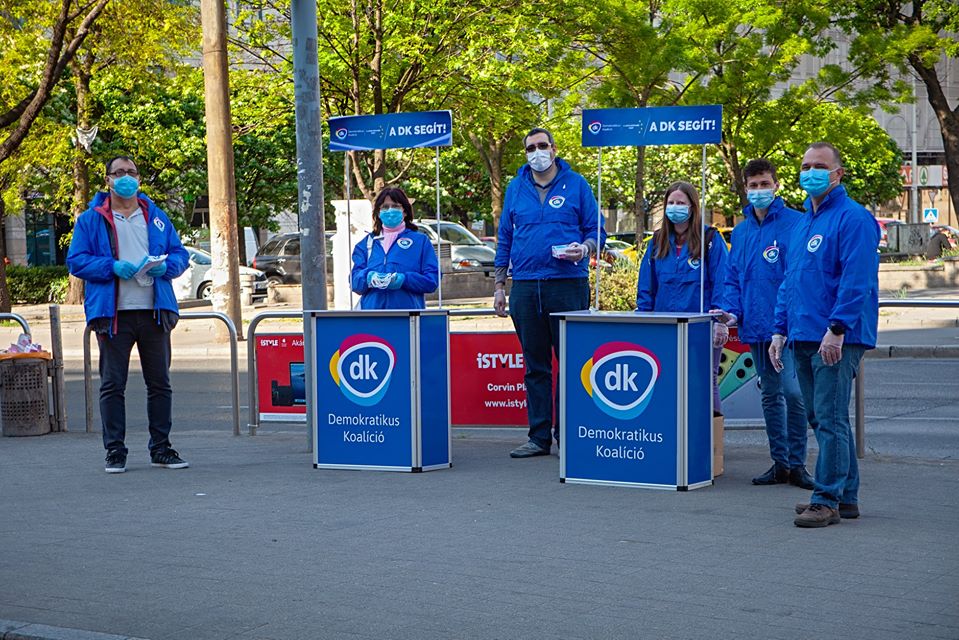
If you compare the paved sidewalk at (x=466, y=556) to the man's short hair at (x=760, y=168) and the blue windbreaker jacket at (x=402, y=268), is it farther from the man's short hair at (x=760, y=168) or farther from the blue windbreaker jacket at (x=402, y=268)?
the man's short hair at (x=760, y=168)

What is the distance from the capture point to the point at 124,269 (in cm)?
853

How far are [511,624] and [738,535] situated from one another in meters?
1.90

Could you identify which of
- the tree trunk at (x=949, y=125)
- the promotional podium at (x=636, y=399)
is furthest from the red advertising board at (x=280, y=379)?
the tree trunk at (x=949, y=125)

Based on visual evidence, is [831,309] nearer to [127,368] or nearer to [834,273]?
[834,273]

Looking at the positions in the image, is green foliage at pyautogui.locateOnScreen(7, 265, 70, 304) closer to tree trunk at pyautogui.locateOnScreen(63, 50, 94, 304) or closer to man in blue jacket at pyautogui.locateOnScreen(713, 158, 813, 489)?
tree trunk at pyautogui.locateOnScreen(63, 50, 94, 304)

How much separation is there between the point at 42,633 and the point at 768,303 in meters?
4.60

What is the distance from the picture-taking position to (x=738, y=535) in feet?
21.2

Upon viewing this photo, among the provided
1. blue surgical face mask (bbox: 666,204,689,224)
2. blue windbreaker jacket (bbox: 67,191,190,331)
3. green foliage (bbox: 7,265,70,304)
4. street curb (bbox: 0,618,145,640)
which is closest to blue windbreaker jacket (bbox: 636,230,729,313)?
blue surgical face mask (bbox: 666,204,689,224)

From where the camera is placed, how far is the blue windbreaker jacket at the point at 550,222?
8.82m

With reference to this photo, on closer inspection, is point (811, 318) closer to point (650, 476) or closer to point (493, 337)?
point (650, 476)

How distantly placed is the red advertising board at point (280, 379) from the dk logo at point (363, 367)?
2.47 m

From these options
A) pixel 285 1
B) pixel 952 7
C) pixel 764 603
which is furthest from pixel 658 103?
pixel 764 603

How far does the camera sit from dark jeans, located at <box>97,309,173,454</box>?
28.9ft

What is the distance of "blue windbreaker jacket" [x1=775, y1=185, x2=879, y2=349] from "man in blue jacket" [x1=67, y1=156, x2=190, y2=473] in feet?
13.7
